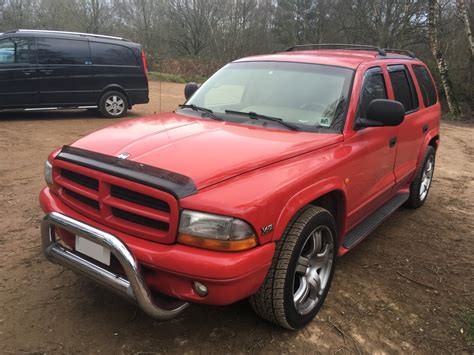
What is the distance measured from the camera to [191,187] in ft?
7.54

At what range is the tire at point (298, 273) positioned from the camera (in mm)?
2541

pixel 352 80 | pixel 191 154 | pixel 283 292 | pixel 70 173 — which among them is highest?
pixel 352 80

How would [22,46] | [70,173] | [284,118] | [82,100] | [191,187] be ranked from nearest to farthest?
1. [191,187]
2. [70,173]
3. [284,118]
4. [22,46]
5. [82,100]

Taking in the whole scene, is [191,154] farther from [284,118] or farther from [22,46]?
[22,46]

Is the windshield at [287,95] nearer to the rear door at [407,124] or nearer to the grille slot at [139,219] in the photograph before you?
the rear door at [407,124]

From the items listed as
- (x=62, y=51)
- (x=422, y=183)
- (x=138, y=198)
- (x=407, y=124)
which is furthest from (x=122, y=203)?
(x=62, y=51)

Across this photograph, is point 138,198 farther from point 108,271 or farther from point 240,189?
point 240,189

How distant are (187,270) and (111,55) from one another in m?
9.41

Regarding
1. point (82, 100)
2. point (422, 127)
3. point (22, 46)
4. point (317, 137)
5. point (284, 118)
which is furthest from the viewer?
point (82, 100)

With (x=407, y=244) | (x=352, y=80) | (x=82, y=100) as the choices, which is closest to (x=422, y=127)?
(x=407, y=244)

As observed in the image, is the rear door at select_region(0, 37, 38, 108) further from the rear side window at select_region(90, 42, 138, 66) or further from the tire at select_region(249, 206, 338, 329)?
the tire at select_region(249, 206, 338, 329)

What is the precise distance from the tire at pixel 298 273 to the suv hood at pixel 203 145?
462 mm

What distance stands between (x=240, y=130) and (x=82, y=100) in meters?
8.21

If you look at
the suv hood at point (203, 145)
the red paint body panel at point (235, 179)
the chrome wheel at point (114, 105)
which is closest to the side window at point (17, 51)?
the chrome wheel at point (114, 105)
